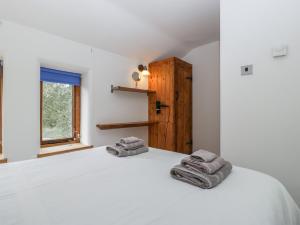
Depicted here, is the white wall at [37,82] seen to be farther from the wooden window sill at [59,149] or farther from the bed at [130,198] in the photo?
the bed at [130,198]

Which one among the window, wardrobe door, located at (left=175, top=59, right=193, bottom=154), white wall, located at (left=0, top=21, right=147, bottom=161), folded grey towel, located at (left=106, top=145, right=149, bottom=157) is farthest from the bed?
wardrobe door, located at (left=175, top=59, right=193, bottom=154)

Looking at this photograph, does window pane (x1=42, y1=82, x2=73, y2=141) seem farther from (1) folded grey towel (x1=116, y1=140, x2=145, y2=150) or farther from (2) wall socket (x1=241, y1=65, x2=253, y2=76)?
(2) wall socket (x1=241, y1=65, x2=253, y2=76)

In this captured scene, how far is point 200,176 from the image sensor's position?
876 mm

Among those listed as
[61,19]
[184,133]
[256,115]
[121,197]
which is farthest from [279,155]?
[61,19]

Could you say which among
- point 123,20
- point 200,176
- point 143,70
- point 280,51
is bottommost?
point 200,176

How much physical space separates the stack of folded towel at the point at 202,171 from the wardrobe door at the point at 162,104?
71.3 inches

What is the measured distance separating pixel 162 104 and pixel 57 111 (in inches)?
64.4

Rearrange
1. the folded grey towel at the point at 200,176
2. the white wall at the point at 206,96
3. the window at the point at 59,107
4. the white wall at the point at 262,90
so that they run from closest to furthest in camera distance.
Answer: the folded grey towel at the point at 200,176 → the white wall at the point at 262,90 → the window at the point at 59,107 → the white wall at the point at 206,96

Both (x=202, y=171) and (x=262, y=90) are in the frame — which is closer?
(x=202, y=171)

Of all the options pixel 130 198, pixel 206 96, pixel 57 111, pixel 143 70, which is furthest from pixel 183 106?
pixel 130 198

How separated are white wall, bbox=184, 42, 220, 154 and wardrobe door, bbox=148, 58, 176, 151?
28.6 inches

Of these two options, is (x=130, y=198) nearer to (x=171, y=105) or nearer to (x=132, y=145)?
(x=132, y=145)

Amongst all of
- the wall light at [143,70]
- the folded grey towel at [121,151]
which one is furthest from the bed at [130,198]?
the wall light at [143,70]

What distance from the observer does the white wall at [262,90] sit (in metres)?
1.37
